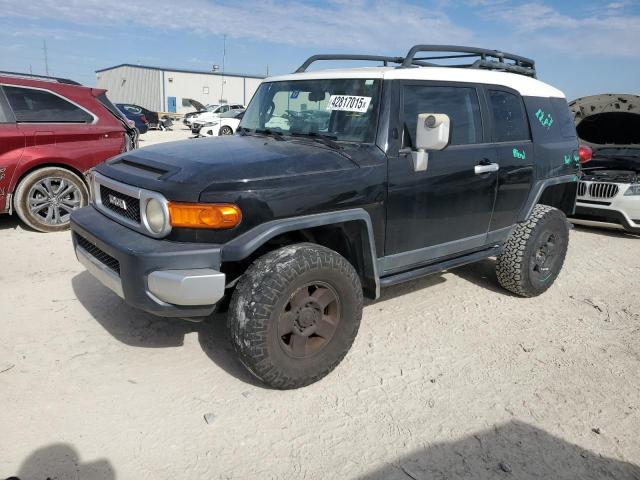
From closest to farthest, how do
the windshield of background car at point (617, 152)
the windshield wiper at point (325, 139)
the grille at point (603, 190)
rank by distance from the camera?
the windshield wiper at point (325, 139) → the grille at point (603, 190) → the windshield of background car at point (617, 152)

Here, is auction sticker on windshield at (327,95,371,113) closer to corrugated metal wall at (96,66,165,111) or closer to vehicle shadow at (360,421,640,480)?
vehicle shadow at (360,421,640,480)

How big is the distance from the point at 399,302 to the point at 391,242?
3.72ft

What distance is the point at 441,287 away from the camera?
4.79m

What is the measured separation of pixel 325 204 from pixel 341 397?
117cm

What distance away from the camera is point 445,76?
363 cm

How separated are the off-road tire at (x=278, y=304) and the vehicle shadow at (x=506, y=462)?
0.77 metres

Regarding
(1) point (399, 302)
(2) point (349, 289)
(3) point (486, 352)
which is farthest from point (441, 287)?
(2) point (349, 289)

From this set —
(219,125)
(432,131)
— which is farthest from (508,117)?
(219,125)

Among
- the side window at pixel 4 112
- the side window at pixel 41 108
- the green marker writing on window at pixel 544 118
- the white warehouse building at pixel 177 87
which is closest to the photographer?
the green marker writing on window at pixel 544 118

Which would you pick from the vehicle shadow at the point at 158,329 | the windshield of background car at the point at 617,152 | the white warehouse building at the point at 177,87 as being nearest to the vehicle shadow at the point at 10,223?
the vehicle shadow at the point at 158,329

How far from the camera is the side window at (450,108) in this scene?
3.40 metres

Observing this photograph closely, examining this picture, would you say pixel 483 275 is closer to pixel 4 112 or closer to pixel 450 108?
pixel 450 108

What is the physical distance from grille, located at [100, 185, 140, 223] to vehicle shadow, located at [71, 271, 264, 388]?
37.6 inches

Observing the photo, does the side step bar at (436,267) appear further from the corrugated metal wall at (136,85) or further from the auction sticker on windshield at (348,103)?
the corrugated metal wall at (136,85)
